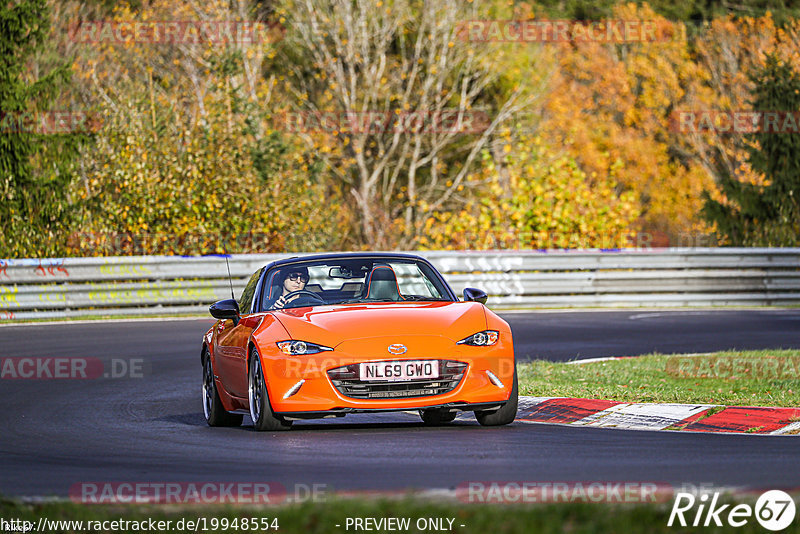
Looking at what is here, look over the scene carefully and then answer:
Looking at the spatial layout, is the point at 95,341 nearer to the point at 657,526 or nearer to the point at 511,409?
the point at 511,409

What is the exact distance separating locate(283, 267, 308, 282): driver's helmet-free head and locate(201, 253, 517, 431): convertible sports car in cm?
26

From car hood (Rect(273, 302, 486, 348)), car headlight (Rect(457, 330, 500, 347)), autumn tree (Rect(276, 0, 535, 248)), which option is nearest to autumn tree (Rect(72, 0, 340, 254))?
autumn tree (Rect(276, 0, 535, 248))

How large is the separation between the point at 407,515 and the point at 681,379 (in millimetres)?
7772

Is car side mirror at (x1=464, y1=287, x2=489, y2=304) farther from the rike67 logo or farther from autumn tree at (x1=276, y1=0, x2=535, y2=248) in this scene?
autumn tree at (x1=276, y1=0, x2=535, y2=248)

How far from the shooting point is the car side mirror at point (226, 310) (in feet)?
36.8

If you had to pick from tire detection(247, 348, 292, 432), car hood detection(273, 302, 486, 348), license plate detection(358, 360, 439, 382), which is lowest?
tire detection(247, 348, 292, 432)

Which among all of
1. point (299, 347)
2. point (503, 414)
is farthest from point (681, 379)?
point (299, 347)

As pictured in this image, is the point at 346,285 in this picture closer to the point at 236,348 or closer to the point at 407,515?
the point at 236,348

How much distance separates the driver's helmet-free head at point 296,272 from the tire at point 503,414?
1.91 metres

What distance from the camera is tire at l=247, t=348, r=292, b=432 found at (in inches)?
394

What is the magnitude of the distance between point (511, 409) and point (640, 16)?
186 ft

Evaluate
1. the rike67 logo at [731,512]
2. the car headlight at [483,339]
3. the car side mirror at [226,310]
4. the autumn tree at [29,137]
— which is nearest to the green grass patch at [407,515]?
the rike67 logo at [731,512]

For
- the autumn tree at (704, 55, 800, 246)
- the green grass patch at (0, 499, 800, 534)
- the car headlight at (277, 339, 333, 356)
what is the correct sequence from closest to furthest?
the green grass patch at (0, 499, 800, 534) < the car headlight at (277, 339, 333, 356) < the autumn tree at (704, 55, 800, 246)

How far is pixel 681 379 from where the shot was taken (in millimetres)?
13453
